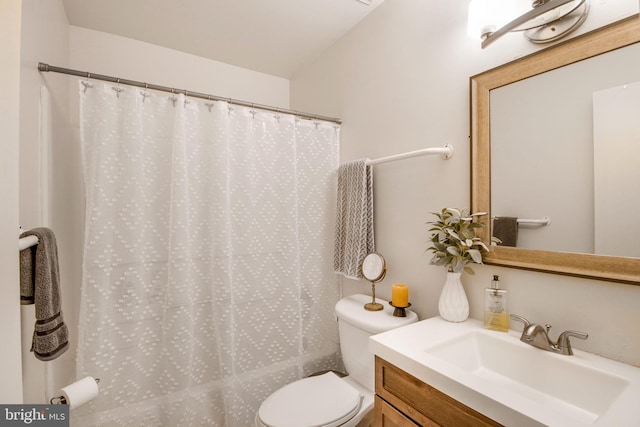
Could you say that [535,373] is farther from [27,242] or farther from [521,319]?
[27,242]

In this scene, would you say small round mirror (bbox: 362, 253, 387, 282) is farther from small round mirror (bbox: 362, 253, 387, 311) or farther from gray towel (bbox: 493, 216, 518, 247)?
gray towel (bbox: 493, 216, 518, 247)

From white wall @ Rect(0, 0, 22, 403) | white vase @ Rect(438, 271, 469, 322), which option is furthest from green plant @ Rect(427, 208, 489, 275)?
white wall @ Rect(0, 0, 22, 403)

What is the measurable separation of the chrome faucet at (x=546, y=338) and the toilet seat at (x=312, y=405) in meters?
0.76

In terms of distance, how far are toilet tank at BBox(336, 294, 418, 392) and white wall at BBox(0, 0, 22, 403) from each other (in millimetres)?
1155

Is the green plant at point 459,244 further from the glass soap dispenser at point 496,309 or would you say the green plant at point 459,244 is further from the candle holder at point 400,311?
the candle holder at point 400,311

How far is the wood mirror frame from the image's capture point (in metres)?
0.83

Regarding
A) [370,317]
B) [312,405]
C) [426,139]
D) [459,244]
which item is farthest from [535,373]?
[426,139]

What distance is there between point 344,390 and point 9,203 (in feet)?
4.56

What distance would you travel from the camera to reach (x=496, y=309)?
1.07m

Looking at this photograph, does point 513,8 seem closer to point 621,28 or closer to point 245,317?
point 621,28

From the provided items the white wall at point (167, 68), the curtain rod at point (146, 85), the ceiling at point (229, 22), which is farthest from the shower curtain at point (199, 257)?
the white wall at point (167, 68)

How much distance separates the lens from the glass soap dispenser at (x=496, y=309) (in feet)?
3.47

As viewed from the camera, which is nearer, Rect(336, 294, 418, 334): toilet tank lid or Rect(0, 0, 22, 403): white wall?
Rect(0, 0, 22, 403): white wall

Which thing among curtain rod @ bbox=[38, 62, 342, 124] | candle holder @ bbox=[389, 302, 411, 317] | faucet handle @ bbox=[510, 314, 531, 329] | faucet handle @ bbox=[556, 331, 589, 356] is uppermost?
curtain rod @ bbox=[38, 62, 342, 124]
